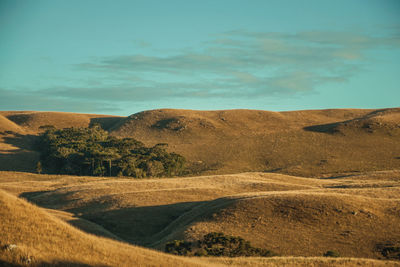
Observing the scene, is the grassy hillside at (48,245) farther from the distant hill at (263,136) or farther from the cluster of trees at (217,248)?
the distant hill at (263,136)

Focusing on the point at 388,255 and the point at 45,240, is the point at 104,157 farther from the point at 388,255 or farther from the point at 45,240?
the point at 45,240

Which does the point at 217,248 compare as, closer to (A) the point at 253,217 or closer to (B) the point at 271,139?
(A) the point at 253,217

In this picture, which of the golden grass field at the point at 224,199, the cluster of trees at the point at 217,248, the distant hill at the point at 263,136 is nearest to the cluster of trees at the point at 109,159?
the golden grass field at the point at 224,199

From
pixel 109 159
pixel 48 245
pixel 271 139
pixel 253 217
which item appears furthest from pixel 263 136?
pixel 48 245

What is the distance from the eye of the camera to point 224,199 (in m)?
42.9

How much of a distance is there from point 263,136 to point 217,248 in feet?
346

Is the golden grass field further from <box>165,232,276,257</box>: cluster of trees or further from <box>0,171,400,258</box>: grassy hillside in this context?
<box>165,232,276,257</box>: cluster of trees

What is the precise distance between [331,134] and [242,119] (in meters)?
35.1

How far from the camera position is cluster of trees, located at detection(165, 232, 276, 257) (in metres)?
27.4

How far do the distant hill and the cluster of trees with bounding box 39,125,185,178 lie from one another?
32.8 feet

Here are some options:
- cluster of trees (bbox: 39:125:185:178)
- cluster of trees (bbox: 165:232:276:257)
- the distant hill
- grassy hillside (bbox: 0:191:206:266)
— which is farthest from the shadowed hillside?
grassy hillside (bbox: 0:191:206:266)

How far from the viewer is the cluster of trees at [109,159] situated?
90.7 meters

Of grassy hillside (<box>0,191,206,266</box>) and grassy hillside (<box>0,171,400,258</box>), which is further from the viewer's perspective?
grassy hillside (<box>0,171,400,258</box>)

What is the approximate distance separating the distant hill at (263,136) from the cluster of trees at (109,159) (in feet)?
32.8
